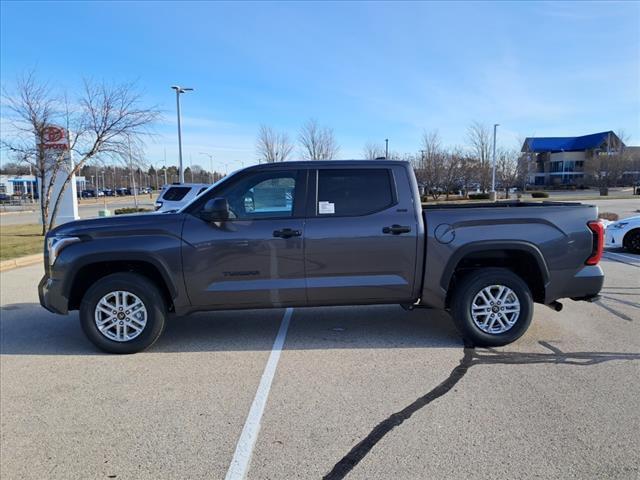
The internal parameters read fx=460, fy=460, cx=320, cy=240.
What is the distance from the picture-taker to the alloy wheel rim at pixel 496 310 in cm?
474

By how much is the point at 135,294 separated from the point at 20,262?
25.9 ft

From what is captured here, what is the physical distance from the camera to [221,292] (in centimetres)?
466

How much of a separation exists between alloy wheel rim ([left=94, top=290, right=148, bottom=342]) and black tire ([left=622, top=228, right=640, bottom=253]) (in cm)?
1128

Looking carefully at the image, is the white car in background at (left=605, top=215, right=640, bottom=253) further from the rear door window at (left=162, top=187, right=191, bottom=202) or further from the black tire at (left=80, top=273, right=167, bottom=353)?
the rear door window at (left=162, top=187, right=191, bottom=202)

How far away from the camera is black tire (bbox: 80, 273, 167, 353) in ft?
15.2

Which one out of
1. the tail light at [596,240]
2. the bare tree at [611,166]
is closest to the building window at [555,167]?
the bare tree at [611,166]

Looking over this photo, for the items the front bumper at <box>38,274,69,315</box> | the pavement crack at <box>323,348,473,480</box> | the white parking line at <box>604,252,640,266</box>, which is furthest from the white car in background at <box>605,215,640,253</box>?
the front bumper at <box>38,274,69,315</box>

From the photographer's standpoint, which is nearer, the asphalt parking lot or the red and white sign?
the asphalt parking lot

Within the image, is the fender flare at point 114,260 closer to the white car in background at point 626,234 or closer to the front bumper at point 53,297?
the front bumper at point 53,297

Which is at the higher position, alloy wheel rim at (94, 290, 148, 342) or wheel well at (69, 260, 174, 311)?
wheel well at (69, 260, 174, 311)

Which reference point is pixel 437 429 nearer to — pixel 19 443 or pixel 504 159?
pixel 19 443

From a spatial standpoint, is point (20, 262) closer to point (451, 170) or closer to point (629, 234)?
point (629, 234)

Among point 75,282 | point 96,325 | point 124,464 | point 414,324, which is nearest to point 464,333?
point 414,324

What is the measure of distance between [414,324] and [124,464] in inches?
142
